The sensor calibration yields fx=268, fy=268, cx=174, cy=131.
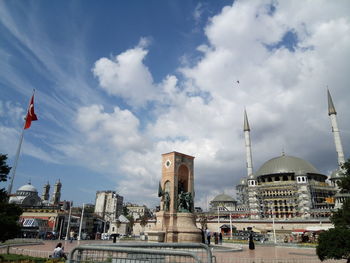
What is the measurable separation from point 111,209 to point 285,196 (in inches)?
2719

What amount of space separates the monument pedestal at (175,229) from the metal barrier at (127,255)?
19488mm

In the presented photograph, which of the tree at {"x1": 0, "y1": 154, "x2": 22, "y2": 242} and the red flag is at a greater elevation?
the red flag

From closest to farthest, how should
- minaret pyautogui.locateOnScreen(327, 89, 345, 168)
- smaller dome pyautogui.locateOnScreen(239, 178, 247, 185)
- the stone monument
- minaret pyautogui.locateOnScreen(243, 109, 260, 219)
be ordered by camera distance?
the stone monument < minaret pyautogui.locateOnScreen(327, 89, 345, 168) < minaret pyautogui.locateOnScreen(243, 109, 260, 219) < smaller dome pyautogui.locateOnScreen(239, 178, 247, 185)

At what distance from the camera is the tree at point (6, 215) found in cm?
1256

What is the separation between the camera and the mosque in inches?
2783

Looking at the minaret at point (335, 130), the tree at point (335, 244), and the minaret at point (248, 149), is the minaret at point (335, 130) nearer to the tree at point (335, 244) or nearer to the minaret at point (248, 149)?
the minaret at point (248, 149)

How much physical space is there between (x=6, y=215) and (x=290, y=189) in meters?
74.9

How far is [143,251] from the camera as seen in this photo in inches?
200

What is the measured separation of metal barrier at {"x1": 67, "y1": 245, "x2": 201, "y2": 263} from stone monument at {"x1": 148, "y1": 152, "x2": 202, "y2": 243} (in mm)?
19488

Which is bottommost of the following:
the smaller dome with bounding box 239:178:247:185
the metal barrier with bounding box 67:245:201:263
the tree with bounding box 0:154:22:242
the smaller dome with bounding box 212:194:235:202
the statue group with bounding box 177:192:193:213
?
the metal barrier with bounding box 67:245:201:263

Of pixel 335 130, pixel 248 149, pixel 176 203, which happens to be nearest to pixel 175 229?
pixel 176 203

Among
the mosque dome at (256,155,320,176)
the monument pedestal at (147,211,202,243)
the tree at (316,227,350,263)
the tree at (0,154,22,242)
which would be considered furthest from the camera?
the mosque dome at (256,155,320,176)

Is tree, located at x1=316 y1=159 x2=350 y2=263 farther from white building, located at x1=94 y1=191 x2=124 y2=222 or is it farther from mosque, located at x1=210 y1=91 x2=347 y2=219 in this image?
white building, located at x1=94 y1=191 x2=124 y2=222

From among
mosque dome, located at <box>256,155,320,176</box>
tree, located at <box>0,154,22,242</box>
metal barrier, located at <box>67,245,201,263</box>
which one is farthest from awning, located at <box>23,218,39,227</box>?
mosque dome, located at <box>256,155,320,176</box>
